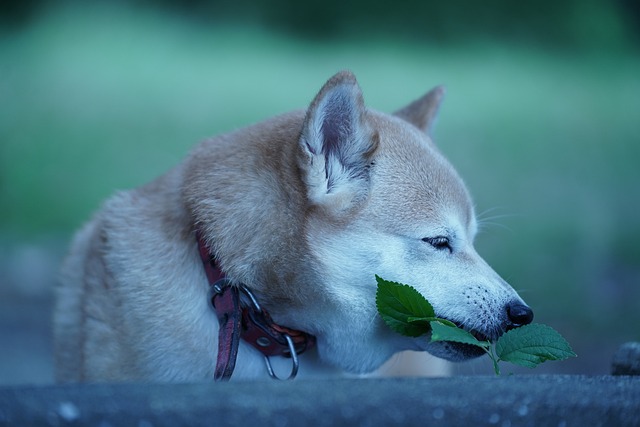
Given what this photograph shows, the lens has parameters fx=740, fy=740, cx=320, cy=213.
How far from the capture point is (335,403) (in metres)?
1.49

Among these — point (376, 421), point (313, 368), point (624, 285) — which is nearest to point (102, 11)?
point (313, 368)

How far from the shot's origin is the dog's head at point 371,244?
2402 millimetres

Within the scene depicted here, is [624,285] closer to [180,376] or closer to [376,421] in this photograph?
[180,376]

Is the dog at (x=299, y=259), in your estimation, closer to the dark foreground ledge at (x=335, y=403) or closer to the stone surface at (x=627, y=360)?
the stone surface at (x=627, y=360)

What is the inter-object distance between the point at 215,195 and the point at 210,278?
0.28m

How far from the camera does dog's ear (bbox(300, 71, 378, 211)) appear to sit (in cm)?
237

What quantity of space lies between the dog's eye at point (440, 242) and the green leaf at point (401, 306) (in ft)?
0.89

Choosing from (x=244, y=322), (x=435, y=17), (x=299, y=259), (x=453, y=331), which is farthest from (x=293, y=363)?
(x=435, y=17)

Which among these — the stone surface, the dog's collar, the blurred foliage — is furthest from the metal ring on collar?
the blurred foliage

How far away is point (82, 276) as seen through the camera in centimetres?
302

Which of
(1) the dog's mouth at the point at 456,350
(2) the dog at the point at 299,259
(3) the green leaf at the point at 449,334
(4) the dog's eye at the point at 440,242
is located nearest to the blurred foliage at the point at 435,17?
(2) the dog at the point at 299,259

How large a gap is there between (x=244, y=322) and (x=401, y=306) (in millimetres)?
534

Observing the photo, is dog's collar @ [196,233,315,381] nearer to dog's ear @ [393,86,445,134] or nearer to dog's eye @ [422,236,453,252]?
dog's eye @ [422,236,453,252]

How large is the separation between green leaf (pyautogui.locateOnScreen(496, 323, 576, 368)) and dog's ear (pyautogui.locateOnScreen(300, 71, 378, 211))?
704 mm
